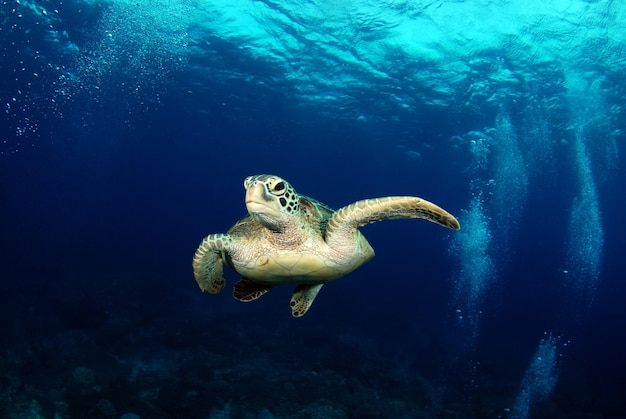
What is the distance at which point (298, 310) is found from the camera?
4723 millimetres

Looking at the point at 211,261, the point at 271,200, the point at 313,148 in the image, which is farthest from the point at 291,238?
the point at 313,148

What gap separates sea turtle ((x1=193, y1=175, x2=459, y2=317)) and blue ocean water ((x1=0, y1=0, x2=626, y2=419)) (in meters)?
4.97

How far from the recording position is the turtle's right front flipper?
151 inches

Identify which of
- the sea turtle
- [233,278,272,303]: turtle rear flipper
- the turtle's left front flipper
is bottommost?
[233,278,272,303]: turtle rear flipper

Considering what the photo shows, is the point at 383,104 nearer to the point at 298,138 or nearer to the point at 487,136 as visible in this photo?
the point at 487,136

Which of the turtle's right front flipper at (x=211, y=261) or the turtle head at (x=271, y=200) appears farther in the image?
the turtle's right front flipper at (x=211, y=261)

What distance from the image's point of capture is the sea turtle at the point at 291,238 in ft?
10.8

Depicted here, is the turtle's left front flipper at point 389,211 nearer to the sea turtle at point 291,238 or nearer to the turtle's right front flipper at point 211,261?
the sea turtle at point 291,238

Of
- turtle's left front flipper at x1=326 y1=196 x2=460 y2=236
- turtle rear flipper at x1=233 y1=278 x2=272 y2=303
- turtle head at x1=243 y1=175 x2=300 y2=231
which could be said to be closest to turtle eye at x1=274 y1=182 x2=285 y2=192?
turtle head at x1=243 y1=175 x2=300 y2=231

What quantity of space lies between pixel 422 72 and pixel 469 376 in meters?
10.7

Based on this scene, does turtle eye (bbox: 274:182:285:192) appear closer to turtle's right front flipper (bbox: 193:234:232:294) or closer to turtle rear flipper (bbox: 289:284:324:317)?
turtle's right front flipper (bbox: 193:234:232:294)

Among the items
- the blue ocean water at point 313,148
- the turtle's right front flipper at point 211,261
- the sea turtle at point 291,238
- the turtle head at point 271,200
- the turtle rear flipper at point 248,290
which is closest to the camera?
the turtle head at point 271,200

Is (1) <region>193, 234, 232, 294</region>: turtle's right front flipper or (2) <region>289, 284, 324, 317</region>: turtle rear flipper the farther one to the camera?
(2) <region>289, 284, 324, 317</region>: turtle rear flipper

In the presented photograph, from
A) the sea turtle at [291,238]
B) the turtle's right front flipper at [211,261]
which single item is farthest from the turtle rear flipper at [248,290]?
the turtle's right front flipper at [211,261]
